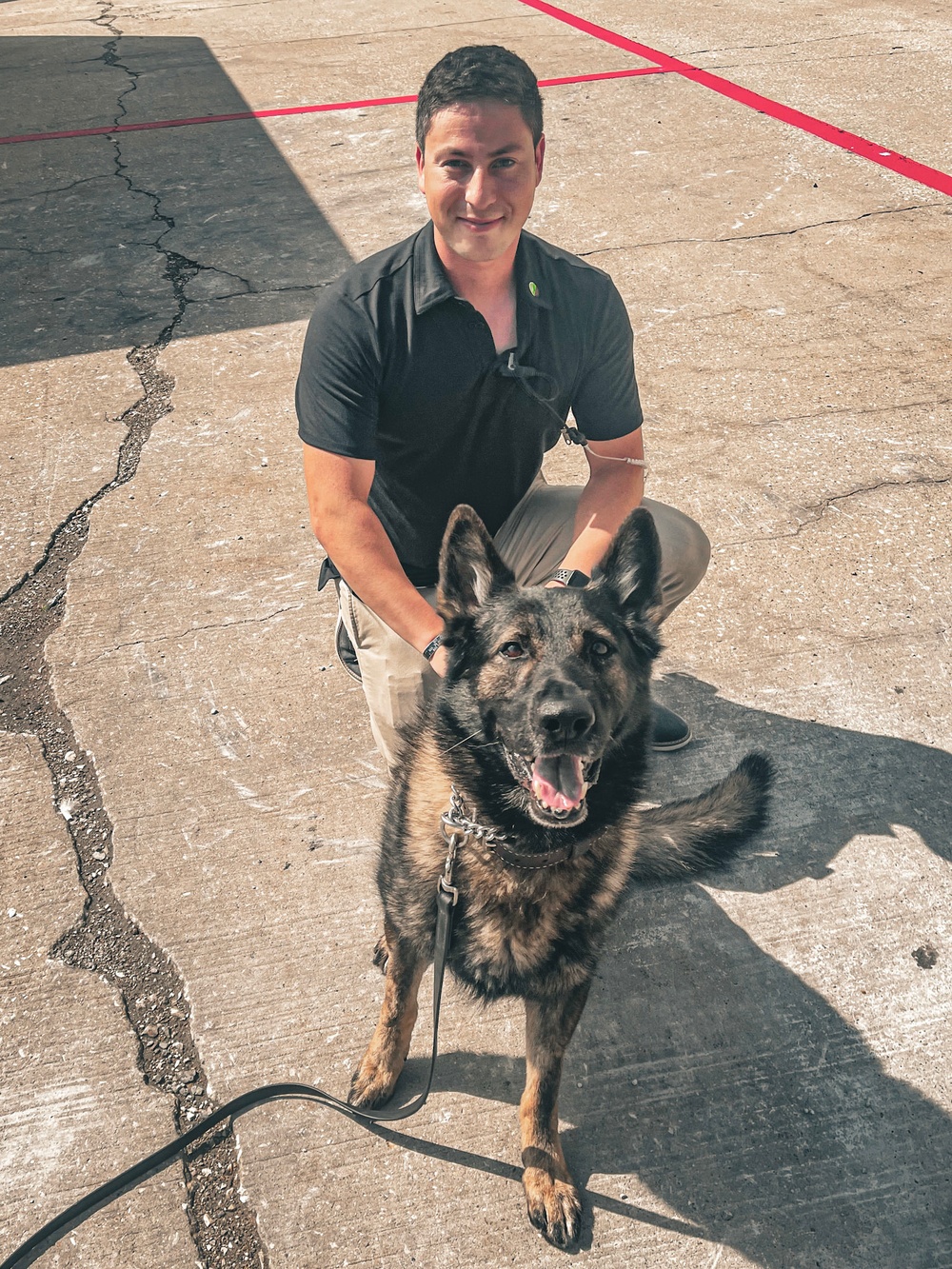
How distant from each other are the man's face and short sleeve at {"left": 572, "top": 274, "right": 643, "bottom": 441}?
0.35 meters

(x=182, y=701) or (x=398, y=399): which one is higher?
(x=398, y=399)

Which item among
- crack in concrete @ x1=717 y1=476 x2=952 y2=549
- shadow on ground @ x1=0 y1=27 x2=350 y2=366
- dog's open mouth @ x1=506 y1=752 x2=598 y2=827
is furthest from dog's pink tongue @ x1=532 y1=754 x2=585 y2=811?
shadow on ground @ x1=0 y1=27 x2=350 y2=366

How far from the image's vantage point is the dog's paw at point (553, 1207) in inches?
74.2

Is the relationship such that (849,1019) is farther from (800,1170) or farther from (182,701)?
(182,701)

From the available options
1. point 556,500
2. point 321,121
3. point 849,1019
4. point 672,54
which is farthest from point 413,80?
point 849,1019

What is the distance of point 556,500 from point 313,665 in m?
0.99

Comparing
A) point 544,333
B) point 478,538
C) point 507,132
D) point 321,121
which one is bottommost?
point 321,121

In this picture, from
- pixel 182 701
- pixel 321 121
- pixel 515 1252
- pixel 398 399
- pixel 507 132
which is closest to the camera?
pixel 515 1252

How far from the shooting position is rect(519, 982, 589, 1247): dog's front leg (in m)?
1.90

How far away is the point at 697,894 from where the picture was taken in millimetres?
2502

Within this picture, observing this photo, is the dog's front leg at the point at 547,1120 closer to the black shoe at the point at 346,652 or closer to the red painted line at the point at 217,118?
the black shoe at the point at 346,652

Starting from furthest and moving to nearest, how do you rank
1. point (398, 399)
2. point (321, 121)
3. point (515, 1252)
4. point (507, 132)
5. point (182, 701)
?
1. point (321, 121)
2. point (182, 701)
3. point (398, 399)
4. point (507, 132)
5. point (515, 1252)

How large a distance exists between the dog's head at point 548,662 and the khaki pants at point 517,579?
530mm

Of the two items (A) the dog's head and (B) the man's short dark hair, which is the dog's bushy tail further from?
(B) the man's short dark hair
